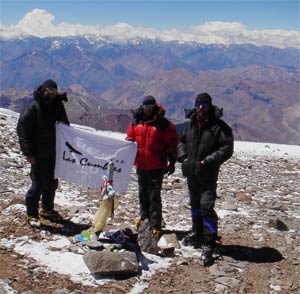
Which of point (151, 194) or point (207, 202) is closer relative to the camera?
point (207, 202)

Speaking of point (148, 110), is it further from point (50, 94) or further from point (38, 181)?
point (38, 181)

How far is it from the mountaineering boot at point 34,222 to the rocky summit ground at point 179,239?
0.45 ft

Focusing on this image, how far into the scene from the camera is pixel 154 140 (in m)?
9.50

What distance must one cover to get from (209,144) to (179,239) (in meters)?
2.76

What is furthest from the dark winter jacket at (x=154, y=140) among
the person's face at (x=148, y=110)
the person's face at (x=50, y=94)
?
the person's face at (x=50, y=94)

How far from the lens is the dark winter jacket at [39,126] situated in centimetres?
928

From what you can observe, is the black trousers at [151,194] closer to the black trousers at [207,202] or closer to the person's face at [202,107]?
the black trousers at [207,202]

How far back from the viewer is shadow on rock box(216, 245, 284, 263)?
973 centimetres

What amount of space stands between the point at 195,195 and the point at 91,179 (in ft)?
7.82

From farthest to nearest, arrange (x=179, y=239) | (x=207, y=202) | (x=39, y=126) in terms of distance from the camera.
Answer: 1. (x=179, y=239)
2. (x=39, y=126)
3. (x=207, y=202)

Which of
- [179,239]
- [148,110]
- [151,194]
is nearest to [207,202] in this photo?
[151,194]

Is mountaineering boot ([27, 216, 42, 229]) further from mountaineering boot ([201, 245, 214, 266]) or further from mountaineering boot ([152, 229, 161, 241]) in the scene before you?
mountaineering boot ([201, 245, 214, 266])

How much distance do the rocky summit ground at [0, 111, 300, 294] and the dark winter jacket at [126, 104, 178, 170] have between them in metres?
2.01

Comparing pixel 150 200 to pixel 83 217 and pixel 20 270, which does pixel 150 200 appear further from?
pixel 20 270
